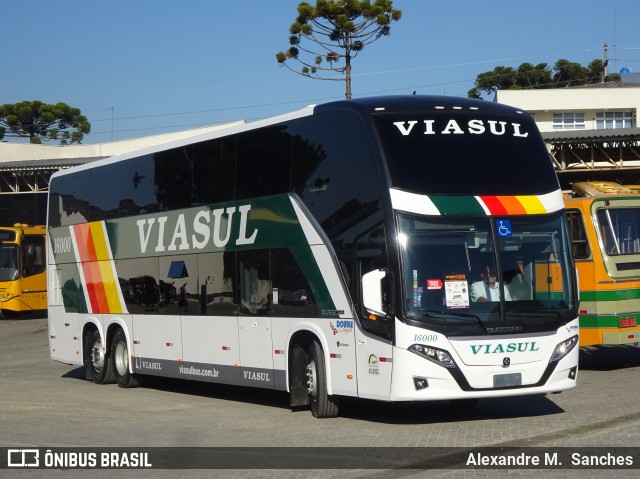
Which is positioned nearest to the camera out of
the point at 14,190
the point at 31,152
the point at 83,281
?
the point at 83,281

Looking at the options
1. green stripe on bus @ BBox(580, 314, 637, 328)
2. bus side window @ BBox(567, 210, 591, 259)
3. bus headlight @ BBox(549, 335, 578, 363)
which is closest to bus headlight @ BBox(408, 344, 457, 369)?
bus headlight @ BBox(549, 335, 578, 363)

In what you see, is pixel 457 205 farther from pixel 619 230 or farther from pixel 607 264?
pixel 619 230

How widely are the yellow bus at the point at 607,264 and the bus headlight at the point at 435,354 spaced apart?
6.43 metres

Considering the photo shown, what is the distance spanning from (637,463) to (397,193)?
4.15m

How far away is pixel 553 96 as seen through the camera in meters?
72.6

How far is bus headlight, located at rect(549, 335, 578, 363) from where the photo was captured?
12.5 meters

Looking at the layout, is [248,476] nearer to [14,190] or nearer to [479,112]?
[479,112]

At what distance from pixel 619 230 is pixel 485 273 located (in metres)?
6.68

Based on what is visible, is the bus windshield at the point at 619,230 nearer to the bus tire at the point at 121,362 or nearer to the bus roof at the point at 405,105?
the bus roof at the point at 405,105

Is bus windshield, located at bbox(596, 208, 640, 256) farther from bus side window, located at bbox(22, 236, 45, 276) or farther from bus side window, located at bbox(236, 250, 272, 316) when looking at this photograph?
bus side window, located at bbox(22, 236, 45, 276)

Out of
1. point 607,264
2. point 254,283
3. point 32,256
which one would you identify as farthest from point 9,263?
point 607,264

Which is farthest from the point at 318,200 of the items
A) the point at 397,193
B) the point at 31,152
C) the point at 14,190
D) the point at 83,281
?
the point at 31,152

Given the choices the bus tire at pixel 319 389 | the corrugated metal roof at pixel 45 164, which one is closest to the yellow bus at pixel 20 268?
the corrugated metal roof at pixel 45 164

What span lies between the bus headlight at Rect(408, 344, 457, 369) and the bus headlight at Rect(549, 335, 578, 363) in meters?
1.37
